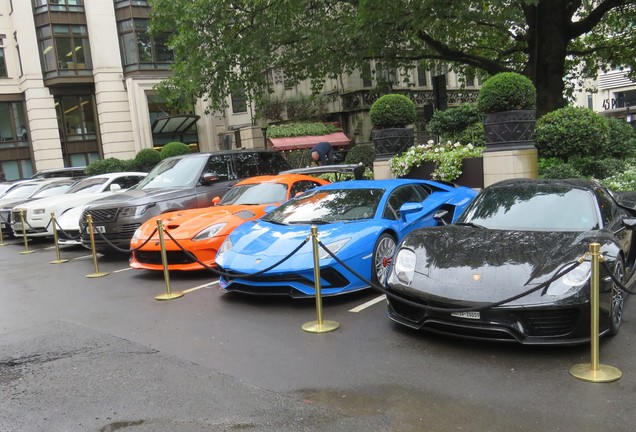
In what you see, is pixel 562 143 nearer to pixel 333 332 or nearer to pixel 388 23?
pixel 388 23

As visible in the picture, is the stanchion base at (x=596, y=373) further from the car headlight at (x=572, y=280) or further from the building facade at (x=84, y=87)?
the building facade at (x=84, y=87)

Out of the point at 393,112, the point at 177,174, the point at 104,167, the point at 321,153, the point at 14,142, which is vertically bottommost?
the point at 177,174

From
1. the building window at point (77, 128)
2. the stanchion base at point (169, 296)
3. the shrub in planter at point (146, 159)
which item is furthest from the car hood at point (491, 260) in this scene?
the building window at point (77, 128)

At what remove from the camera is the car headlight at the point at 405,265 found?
15.9 feet

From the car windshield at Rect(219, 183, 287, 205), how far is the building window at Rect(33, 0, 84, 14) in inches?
1089

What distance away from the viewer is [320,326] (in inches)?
208

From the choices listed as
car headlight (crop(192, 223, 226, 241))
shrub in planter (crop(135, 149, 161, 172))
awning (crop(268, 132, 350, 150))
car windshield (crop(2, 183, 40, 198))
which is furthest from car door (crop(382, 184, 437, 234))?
shrub in planter (crop(135, 149, 161, 172))

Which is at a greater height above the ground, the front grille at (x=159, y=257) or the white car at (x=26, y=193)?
the white car at (x=26, y=193)

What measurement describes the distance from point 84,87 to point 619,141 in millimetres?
29981

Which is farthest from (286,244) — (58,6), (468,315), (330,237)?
(58,6)

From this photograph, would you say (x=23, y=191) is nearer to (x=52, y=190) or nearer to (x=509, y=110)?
(x=52, y=190)

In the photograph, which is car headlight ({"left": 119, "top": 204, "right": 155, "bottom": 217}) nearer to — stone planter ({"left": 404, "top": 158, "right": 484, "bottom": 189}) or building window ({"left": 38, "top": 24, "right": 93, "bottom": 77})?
stone planter ({"left": 404, "top": 158, "right": 484, "bottom": 189})

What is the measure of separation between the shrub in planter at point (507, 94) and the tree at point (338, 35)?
126 inches

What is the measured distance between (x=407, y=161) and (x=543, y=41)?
264 inches
